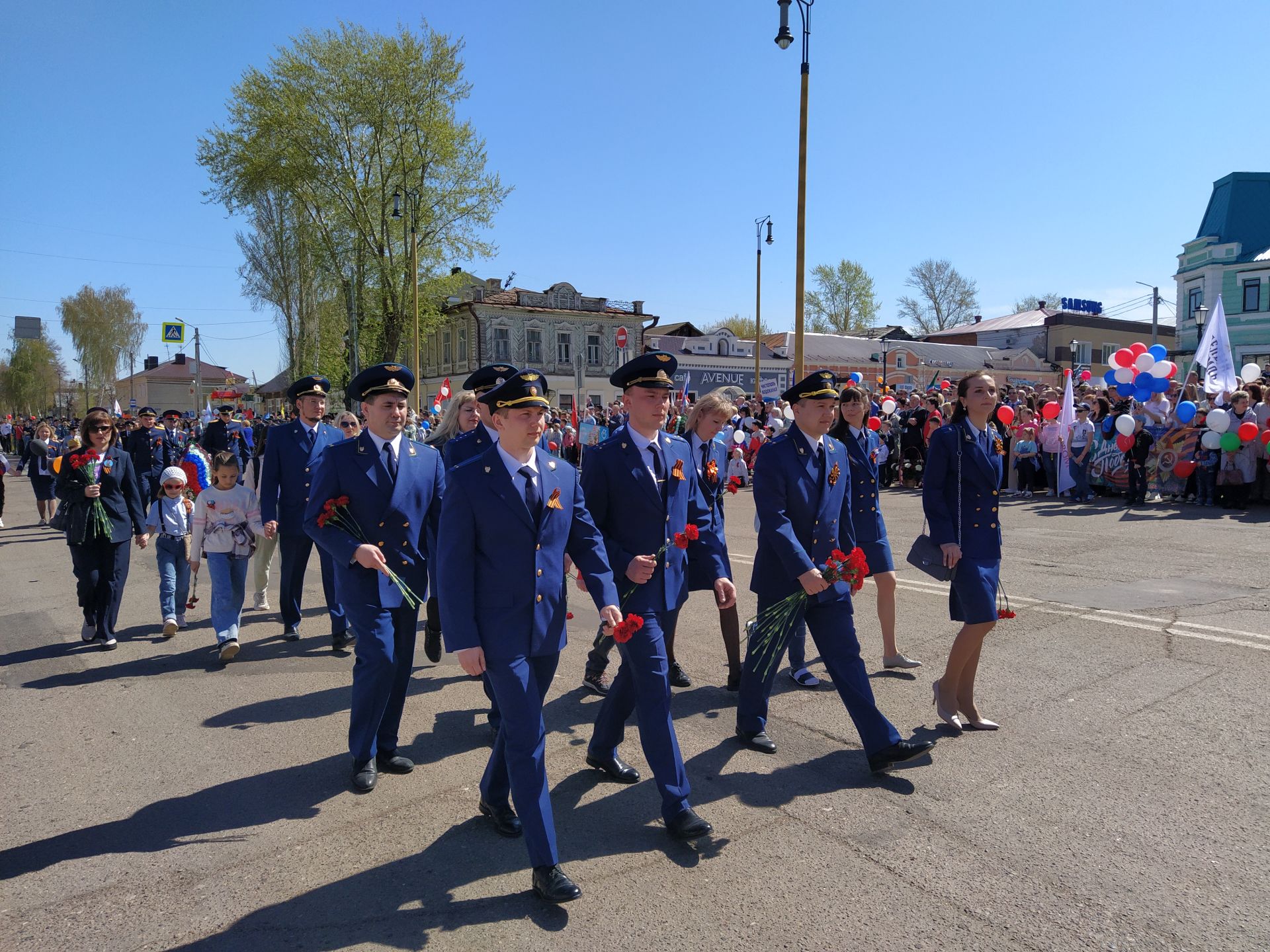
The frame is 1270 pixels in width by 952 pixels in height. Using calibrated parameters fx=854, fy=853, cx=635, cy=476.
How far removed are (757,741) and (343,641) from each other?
382cm

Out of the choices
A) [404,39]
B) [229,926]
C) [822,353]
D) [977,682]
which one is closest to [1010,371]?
[822,353]

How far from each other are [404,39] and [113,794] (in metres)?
36.4

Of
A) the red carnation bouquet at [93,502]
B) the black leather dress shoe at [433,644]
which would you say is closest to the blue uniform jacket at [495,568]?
the black leather dress shoe at [433,644]

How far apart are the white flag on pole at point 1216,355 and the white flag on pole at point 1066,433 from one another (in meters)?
2.25

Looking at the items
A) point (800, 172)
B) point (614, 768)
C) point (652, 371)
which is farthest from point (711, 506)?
point (800, 172)

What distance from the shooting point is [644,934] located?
3.00 m

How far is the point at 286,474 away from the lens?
23.3ft

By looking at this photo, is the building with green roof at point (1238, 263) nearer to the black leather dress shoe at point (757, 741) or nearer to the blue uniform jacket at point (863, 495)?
the blue uniform jacket at point (863, 495)

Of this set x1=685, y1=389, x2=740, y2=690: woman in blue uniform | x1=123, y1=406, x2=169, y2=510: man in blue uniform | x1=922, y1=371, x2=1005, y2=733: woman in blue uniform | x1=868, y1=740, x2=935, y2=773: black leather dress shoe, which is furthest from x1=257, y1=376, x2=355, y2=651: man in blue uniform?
x1=123, y1=406, x2=169, y2=510: man in blue uniform

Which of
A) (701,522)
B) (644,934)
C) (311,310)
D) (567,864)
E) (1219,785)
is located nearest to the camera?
(644,934)

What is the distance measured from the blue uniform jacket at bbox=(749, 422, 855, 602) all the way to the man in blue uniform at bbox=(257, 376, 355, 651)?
3.95 meters

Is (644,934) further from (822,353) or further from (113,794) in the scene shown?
(822,353)

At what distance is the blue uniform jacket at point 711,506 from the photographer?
4.82 metres

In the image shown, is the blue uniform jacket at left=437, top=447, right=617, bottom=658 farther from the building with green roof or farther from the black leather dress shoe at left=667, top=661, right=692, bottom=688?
the building with green roof
